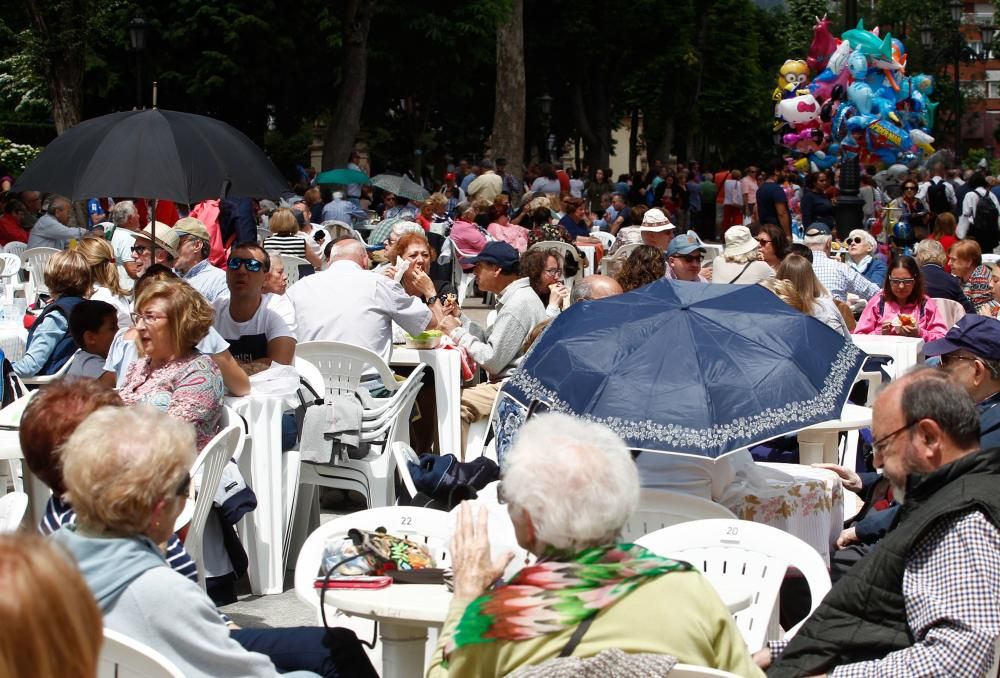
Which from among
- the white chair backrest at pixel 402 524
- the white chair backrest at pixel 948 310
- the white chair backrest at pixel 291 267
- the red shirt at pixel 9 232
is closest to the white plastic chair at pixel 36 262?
the white chair backrest at pixel 291 267

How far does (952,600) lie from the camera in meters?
3.27

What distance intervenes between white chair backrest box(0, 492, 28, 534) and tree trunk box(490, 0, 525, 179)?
22.4 meters

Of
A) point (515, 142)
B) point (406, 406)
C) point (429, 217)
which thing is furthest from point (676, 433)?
point (515, 142)

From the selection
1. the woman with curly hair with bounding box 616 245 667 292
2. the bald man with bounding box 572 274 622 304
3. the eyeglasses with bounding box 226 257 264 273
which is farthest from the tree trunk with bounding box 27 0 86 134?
the bald man with bounding box 572 274 622 304

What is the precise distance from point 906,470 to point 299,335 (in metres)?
4.94

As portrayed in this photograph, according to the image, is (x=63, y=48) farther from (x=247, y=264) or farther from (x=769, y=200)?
(x=247, y=264)

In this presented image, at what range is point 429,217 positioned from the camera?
16.7 meters

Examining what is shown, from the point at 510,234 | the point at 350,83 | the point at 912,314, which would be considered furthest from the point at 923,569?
the point at 350,83

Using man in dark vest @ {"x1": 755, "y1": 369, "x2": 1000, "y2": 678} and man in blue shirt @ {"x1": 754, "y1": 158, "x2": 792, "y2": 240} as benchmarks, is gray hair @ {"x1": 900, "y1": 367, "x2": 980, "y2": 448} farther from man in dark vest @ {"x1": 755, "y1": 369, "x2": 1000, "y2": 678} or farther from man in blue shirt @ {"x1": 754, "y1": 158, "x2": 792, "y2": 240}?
man in blue shirt @ {"x1": 754, "y1": 158, "x2": 792, "y2": 240}

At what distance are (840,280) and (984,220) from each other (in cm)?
1097

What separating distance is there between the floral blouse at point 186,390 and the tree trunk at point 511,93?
21.0 m

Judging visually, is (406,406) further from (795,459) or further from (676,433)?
(676,433)

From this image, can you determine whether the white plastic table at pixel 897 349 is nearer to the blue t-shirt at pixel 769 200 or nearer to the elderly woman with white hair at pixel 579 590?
the elderly woman with white hair at pixel 579 590

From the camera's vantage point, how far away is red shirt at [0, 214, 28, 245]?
53.0 feet
